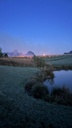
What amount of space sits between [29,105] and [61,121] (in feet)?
10.4

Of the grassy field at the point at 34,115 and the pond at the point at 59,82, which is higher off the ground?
the grassy field at the point at 34,115

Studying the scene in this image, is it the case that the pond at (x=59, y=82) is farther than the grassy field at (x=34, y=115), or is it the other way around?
the pond at (x=59, y=82)

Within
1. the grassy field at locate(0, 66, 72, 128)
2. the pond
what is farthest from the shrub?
the pond

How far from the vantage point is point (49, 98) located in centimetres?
1605

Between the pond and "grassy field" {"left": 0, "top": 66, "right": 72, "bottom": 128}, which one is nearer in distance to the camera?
"grassy field" {"left": 0, "top": 66, "right": 72, "bottom": 128}

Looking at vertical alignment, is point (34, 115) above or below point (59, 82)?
above

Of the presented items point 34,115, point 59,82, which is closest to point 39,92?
point 34,115

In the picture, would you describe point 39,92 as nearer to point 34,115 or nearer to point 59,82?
point 34,115

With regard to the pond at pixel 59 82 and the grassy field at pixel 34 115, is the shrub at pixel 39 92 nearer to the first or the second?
the grassy field at pixel 34 115

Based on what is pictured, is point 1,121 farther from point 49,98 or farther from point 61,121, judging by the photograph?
point 49,98

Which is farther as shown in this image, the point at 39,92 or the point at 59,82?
the point at 59,82

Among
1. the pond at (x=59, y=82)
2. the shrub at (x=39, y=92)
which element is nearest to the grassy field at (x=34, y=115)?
the shrub at (x=39, y=92)

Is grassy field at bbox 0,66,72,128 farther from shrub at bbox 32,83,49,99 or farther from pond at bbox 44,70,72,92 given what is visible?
pond at bbox 44,70,72,92

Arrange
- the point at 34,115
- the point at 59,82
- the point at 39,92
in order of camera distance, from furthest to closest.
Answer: the point at 59,82
the point at 39,92
the point at 34,115
